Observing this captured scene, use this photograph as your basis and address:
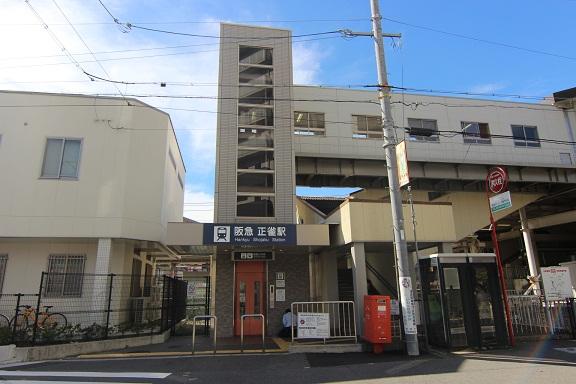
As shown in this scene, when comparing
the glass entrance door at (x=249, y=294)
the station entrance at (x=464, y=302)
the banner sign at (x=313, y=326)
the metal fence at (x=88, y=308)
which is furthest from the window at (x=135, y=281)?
the station entrance at (x=464, y=302)

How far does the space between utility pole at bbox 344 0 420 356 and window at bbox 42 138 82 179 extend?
11276 mm

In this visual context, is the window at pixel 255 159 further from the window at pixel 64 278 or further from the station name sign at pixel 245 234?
the window at pixel 64 278

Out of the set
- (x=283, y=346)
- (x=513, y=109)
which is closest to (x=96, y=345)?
(x=283, y=346)

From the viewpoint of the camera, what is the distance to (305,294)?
16453mm

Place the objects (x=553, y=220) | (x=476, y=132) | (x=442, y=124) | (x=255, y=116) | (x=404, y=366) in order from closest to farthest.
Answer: (x=404, y=366), (x=255, y=116), (x=442, y=124), (x=476, y=132), (x=553, y=220)

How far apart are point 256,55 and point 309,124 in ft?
13.8

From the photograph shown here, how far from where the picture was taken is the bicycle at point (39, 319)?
13.1 m

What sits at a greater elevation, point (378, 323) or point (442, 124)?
point (442, 124)

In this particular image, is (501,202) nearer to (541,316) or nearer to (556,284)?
(556,284)

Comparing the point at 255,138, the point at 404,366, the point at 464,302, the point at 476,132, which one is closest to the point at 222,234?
the point at 255,138

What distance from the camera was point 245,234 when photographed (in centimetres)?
1409

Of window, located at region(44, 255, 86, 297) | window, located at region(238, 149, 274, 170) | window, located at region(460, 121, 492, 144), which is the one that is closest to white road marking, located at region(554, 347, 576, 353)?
window, located at region(238, 149, 274, 170)

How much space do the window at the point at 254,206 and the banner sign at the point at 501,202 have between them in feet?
25.4

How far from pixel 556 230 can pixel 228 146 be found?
120 feet
